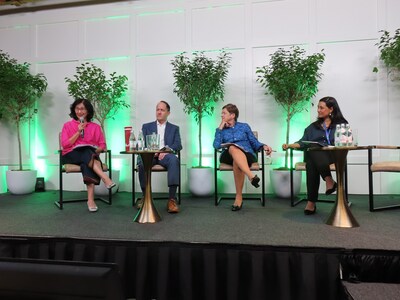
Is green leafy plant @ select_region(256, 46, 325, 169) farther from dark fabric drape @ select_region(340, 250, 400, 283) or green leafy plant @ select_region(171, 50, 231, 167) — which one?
dark fabric drape @ select_region(340, 250, 400, 283)

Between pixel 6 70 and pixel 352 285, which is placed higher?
pixel 6 70

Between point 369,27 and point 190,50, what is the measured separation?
2.23 m

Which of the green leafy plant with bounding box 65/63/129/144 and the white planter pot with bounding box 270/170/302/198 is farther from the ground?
the green leafy plant with bounding box 65/63/129/144

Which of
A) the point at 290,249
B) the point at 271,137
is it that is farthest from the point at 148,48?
the point at 290,249

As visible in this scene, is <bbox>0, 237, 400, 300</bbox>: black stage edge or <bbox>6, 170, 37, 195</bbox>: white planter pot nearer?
<bbox>0, 237, 400, 300</bbox>: black stage edge

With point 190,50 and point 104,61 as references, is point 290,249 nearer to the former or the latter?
point 190,50

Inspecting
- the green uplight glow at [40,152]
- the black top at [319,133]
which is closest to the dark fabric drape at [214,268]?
the black top at [319,133]

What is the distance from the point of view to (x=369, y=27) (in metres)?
3.65

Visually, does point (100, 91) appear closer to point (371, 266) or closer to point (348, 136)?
point (348, 136)

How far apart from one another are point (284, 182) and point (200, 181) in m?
0.98

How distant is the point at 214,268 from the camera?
174 centimetres

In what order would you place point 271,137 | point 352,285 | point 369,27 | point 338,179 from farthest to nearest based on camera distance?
1. point 271,137
2. point 369,27
3. point 338,179
4. point 352,285

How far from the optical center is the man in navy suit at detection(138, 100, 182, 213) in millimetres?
2795

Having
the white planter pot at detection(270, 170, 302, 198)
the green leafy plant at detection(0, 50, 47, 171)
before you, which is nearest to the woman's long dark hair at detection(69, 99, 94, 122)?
the green leafy plant at detection(0, 50, 47, 171)
